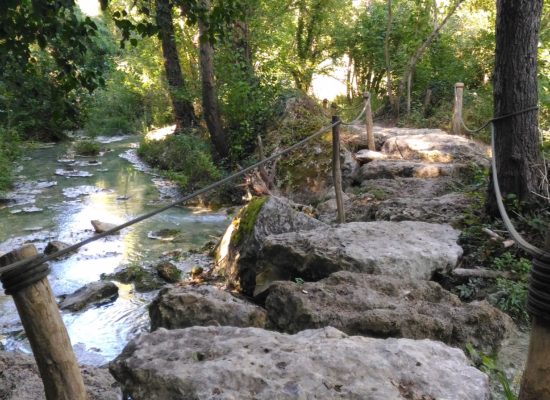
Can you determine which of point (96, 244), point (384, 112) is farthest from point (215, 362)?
point (384, 112)

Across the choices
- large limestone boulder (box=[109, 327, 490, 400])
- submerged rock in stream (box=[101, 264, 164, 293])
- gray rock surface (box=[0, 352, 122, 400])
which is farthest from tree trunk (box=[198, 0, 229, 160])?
large limestone boulder (box=[109, 327, 490, 400])

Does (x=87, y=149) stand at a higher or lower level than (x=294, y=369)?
higher

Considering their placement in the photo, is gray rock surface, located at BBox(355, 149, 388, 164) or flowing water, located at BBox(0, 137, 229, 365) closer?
flowing water, located at BBox(0, 137, 229, 365)

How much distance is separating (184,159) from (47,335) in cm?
1010

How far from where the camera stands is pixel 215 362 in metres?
2.28

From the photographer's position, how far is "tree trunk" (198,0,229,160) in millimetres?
10555

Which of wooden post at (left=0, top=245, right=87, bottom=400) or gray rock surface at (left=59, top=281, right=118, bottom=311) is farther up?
wooden post at (left=0, top=245, right=87, bottom=400)

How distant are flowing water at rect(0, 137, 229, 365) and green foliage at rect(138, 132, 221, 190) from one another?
409mm

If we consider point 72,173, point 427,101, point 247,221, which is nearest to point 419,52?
point 427,101

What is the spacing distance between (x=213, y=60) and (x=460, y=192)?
7.11 m

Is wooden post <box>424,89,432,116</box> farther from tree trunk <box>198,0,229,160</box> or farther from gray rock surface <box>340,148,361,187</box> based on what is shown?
tree trunk <box>198,0,229,160</box>

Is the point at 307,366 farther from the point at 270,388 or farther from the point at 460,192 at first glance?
the point at 460,192

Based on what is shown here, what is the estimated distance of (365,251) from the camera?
438 centimetres

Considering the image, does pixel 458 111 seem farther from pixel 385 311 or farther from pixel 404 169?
pixel 385 311
